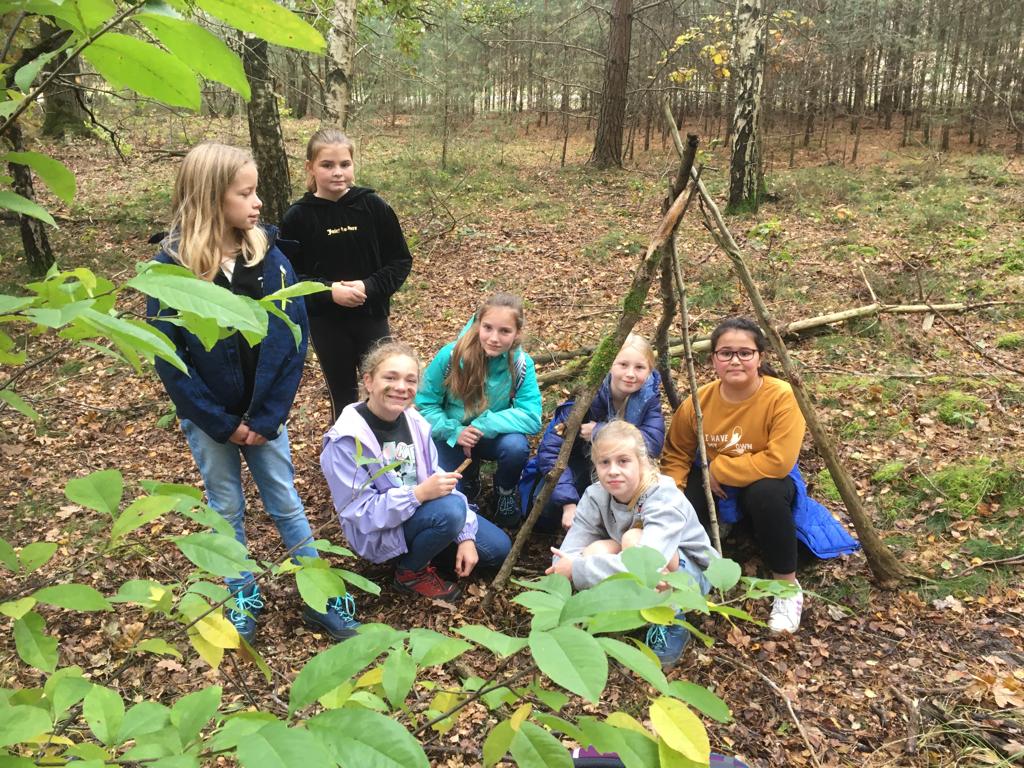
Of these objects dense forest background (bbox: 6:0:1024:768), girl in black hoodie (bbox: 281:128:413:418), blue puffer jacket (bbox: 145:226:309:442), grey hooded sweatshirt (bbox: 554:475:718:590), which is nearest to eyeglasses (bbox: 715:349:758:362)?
grey hooded sweatshirt (bbox: 554:475:718:590)

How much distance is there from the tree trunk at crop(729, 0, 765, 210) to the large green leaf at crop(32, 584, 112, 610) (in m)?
10.3

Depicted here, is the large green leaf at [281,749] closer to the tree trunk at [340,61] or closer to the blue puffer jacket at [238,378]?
the blue puffer jacket at [238,378]

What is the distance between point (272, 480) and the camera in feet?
9.88

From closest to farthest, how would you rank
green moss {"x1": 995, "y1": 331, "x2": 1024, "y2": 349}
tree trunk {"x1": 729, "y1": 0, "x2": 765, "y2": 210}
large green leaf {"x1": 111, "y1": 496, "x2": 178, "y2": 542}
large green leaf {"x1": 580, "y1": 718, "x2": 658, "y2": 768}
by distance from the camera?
large green leaf {"x1": 580, "y1": 718, "x2": 658, "y2": 768} → large green leaf {"x1": 111, "y1": 496, "x2": 178, "y2": 542} → green moss {"x1": 995, "y1": 331, "x2": 1024, "y2": 349} → tree trunk {"x1": 729, "y1": 0, "x2": 765, "y2": 210}

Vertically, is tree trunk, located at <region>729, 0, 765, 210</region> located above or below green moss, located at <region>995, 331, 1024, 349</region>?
above

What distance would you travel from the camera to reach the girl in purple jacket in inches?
123

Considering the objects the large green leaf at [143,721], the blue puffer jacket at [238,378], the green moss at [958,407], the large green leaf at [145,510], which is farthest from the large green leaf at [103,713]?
the green moss at [958,407]

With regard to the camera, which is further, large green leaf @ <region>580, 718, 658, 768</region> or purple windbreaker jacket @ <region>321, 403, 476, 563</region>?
purple windbreaker jacket @ <region>321, 403, 476, 563</region>

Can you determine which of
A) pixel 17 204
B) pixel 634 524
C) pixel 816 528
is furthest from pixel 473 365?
pixel 17 204

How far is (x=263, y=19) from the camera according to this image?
629 mm

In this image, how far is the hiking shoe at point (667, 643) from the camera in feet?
9.32

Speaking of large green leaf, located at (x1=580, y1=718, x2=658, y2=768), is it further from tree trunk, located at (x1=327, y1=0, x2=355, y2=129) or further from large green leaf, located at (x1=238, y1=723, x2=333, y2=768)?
tree trunk, located at (x1=327, y1=0, x2=355, y2=129)

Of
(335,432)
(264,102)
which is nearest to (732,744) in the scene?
(335,432)

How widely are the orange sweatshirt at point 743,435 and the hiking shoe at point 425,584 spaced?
4.38 feet
